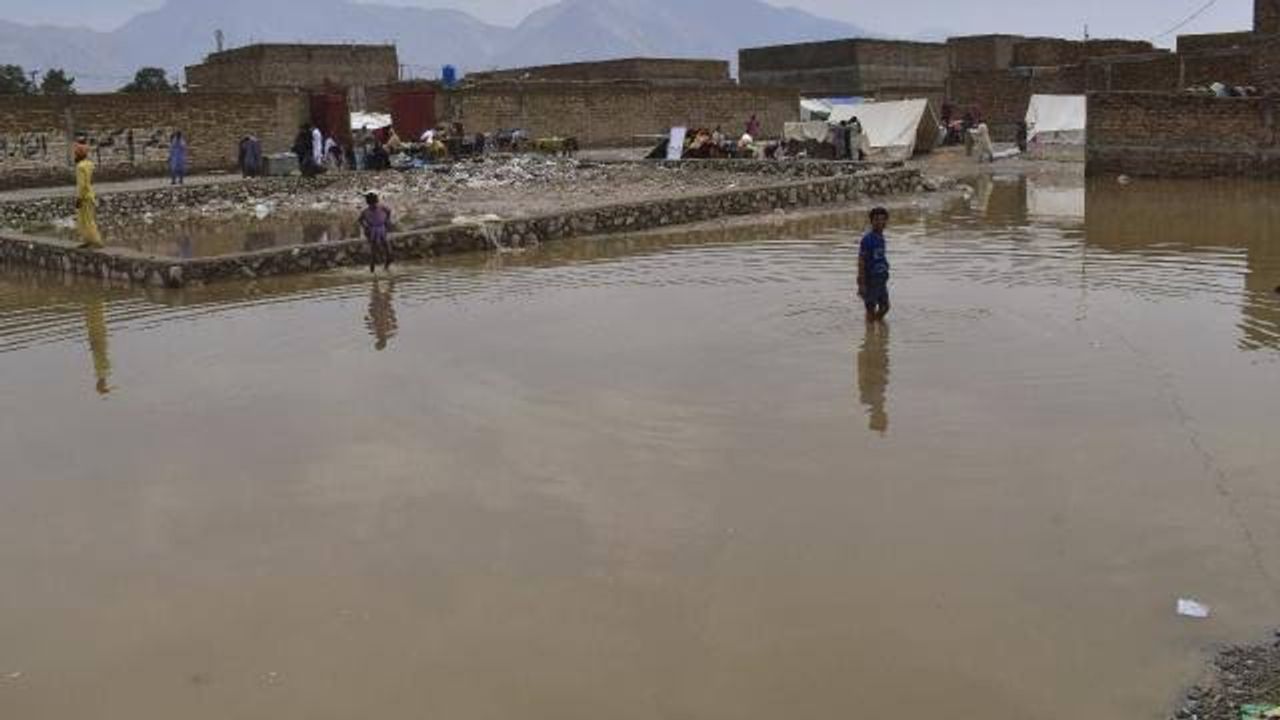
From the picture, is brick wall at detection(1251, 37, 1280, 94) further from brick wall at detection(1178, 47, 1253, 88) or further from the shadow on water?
brick wall at detection(1178, 47, 1253, 88)

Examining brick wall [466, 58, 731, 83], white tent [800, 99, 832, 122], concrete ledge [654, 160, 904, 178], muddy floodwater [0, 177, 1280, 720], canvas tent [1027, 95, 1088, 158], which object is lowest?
muddy floodwater [0, 177, 1280, 720]

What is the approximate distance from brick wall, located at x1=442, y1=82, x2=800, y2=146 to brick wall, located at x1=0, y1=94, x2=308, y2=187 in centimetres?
597

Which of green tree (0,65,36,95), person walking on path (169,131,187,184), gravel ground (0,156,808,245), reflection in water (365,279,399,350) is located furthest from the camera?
green tree (0,65,36,95)

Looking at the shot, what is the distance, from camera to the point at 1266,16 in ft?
87.2

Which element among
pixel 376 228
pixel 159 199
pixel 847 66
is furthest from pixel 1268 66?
pixel 847 66

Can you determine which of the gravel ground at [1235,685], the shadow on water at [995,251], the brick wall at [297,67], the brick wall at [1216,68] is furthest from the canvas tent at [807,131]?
the gravel ground at [1235,685]

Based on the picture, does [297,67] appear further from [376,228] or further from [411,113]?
[376,228]

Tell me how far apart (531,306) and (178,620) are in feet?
26.2

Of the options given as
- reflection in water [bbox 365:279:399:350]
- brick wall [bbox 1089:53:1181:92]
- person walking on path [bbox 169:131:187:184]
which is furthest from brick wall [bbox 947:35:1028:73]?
reflection in water [bbox 365:279:399:350]

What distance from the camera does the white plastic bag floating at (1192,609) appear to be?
18.7 ft

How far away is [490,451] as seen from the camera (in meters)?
8.38

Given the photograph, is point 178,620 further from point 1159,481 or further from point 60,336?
point 60,336

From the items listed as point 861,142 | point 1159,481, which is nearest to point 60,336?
point 1159,481

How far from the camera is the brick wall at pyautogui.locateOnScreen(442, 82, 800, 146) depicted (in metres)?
35.9
